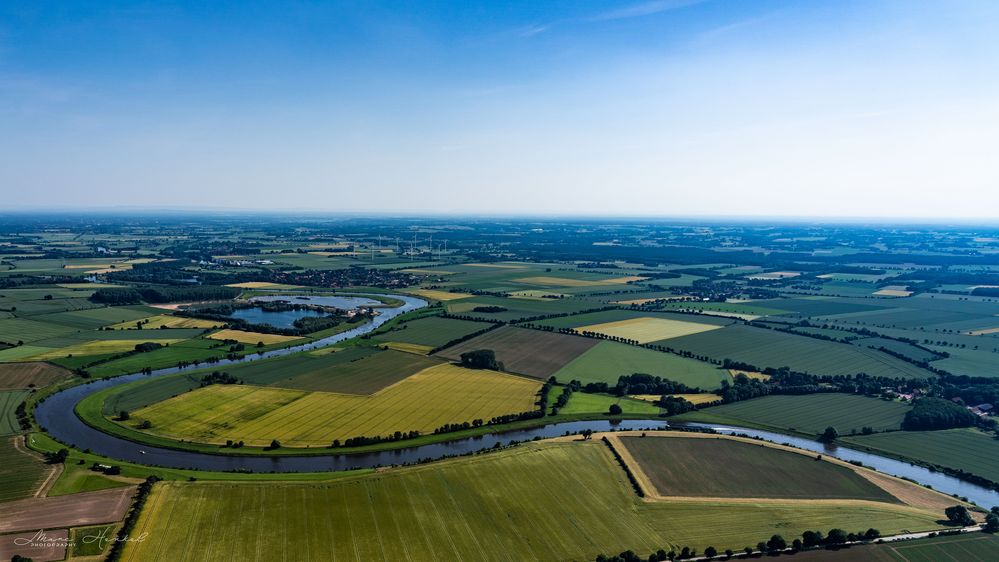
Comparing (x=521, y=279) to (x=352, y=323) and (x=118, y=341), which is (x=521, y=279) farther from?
(x=118, y=341)

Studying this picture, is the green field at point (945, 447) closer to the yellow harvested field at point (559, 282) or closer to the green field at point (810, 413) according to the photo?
the green field at point (810, 413)

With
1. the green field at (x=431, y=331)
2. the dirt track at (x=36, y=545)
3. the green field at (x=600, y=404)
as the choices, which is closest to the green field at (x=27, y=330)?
the green field at (x=431, y=331)

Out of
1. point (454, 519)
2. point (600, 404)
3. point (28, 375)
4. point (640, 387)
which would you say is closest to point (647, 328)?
point (640, 387)

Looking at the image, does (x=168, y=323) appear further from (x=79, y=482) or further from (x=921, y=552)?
(x=921, y=552)

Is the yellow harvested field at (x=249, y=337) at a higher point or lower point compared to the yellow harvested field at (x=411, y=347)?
higher

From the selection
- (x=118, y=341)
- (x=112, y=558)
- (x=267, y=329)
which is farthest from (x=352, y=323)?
(x=112, y=558)
